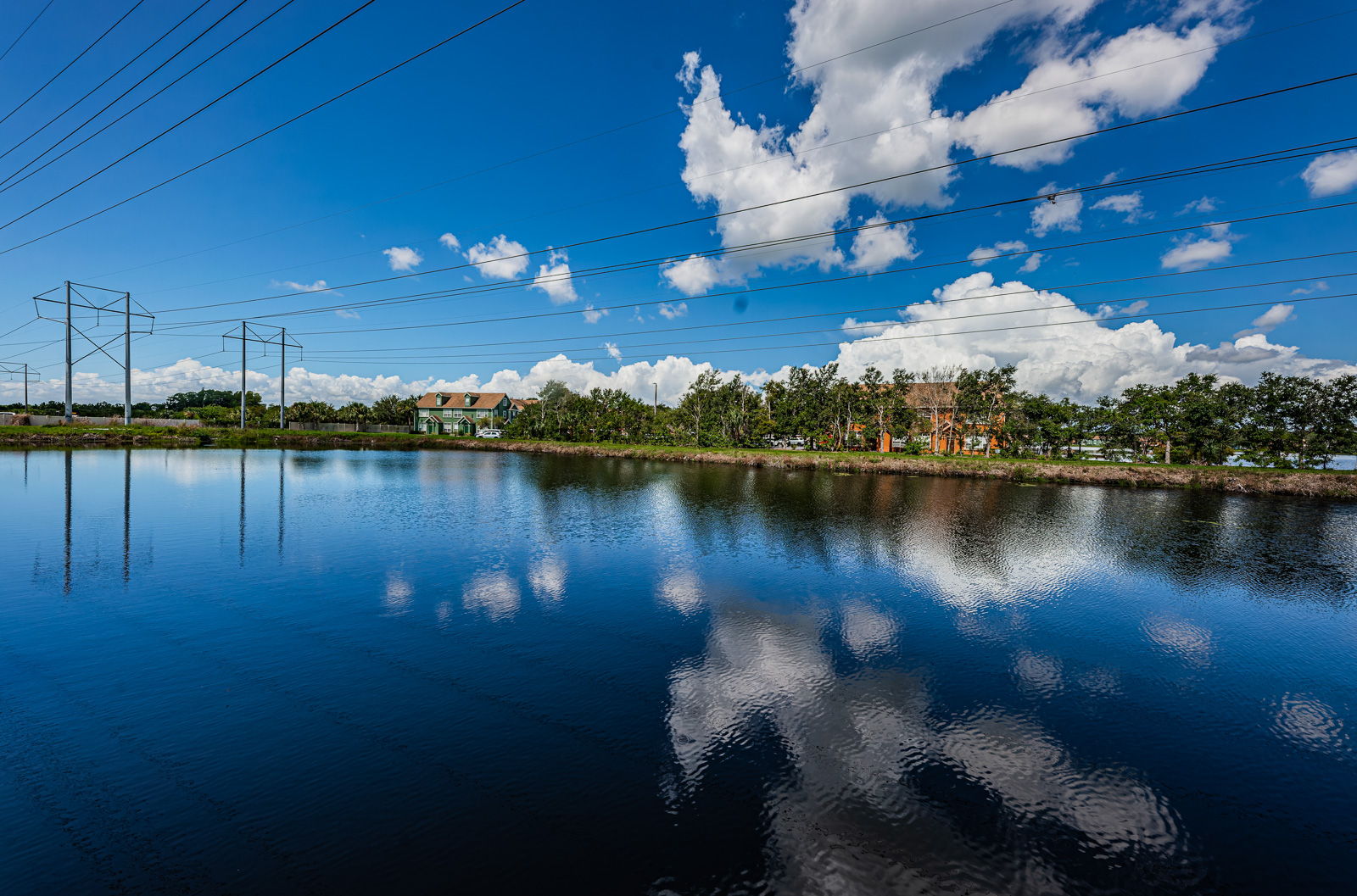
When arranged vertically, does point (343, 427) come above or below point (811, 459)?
above

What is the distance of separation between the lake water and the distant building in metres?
104

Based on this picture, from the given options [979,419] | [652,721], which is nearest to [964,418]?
[979,419]

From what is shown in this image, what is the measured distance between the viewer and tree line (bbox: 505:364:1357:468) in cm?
4497

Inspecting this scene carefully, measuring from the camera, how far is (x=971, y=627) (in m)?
11.1

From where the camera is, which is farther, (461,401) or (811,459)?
(461,401)

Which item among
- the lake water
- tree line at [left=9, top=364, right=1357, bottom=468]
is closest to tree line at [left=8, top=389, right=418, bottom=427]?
tree line at [left=9, top=364, right=1357, bottom=468]

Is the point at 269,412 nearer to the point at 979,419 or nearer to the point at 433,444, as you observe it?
the point at 433,444

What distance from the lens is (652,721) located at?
278 inches

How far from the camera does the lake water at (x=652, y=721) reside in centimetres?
480

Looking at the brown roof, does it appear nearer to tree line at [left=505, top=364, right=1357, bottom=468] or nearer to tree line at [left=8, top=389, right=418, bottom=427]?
tree line at [left=8, top=389, right=418, bottom=427]

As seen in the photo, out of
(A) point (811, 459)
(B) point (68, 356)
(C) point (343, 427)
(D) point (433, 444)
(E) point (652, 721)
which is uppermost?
(B) point (68, 356)

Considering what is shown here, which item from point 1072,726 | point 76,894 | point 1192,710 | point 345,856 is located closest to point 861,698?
point 1072,726

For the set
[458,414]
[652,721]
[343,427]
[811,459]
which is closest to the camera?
[652,721]

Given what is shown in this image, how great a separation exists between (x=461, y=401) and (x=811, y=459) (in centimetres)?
8894
